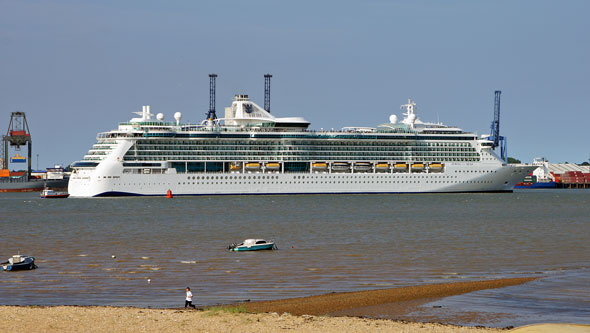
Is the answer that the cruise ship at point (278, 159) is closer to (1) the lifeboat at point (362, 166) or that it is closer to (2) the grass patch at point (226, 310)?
(1) the lifeboat at point (362, 166)

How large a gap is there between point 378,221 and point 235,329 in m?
40.3

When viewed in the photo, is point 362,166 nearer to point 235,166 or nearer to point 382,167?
point 382,167

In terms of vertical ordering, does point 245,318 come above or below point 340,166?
below

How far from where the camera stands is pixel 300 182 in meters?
106

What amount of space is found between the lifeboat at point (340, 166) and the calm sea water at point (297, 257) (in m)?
39.5

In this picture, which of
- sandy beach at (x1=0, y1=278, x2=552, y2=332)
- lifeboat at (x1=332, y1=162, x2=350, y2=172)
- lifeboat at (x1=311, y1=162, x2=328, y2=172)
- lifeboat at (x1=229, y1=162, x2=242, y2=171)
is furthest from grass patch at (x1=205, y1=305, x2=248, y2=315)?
lifeboat at (x1=332, y1=162, x2=350, y2=172)

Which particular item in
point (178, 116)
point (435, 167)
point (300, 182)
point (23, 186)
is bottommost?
point (23, 186)

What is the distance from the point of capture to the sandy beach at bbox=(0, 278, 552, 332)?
69.5 feet

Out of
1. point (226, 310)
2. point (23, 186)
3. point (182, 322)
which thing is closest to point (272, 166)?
point (23, 186)

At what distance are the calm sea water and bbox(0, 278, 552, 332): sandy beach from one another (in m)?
1.71

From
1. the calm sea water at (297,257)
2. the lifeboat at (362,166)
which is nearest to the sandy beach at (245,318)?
the calm sea water at (297,257)

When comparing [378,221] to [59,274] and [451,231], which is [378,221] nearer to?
[451,231]

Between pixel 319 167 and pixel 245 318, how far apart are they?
86.1 m

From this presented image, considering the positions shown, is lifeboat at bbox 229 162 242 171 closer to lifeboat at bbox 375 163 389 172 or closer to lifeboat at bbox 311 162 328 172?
lifeboat at bbox 311 162 328 172
